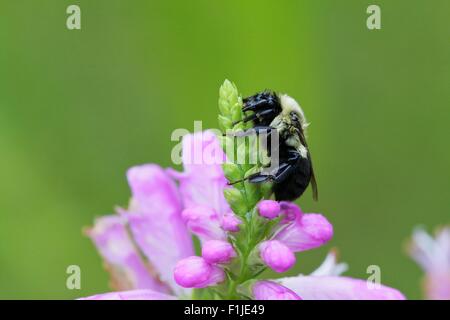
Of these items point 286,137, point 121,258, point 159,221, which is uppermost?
point 286,137

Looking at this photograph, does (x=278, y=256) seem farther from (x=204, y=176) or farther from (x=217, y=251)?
(x=204, y=176)

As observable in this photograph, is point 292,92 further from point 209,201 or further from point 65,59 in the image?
point 209,201

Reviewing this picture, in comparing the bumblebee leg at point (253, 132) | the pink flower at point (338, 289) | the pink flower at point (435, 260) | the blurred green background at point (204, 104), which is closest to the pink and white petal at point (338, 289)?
the pink flower at point (338, 289)

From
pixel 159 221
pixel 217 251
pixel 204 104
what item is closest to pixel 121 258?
pixel 159 221

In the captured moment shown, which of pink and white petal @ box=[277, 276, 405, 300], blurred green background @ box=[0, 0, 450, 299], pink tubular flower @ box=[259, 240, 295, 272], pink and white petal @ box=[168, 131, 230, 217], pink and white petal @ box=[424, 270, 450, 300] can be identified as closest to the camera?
pink tubular flower @ box=[259, 240, 295, 272]

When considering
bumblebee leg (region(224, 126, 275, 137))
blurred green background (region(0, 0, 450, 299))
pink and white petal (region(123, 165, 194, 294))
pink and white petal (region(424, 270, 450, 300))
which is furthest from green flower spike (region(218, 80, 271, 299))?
blurred green background (region(0, 0, 450, 299))

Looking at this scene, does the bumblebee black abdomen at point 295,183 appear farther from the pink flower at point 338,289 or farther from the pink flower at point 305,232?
the pink flower at point 338,289

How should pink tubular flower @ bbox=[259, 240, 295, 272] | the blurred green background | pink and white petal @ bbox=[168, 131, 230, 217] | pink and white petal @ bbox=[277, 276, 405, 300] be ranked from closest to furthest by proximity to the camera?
pink tubular flower @ bbox=[259, 240, 295, 272] → pink and white petal @ bbox=[277, 276, 405, 300] → pink and white petal @ bbox=[168, 131, 230, 217] → the blurred green background

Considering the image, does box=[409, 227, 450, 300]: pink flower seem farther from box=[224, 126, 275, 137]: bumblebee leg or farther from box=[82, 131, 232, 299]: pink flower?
box=[224, 126, 275, 137]: bumblebee leg
